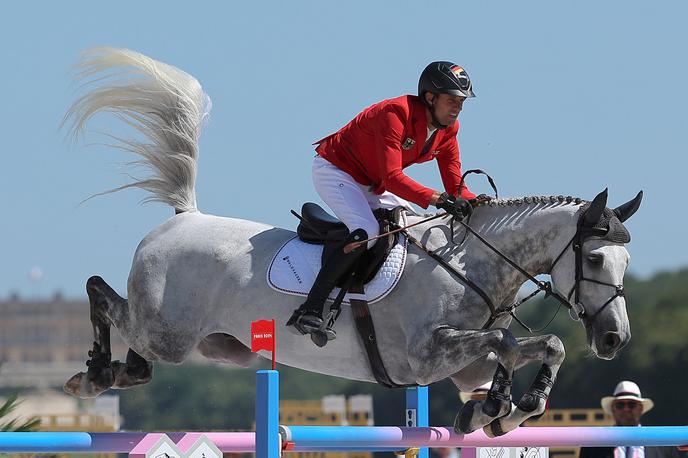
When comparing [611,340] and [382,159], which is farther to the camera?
[382,159]

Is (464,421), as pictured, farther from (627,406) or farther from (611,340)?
(627,406)

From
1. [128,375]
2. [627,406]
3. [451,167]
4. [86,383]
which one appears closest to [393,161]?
[451,167]

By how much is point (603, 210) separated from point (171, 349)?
220 centimetres

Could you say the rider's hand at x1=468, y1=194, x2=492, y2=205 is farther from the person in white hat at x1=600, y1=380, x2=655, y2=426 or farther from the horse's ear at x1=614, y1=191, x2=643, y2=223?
the person in white hat at x1=600, y1=380, x2=655, y2=426

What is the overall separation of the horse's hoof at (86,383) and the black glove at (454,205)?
1.93 m

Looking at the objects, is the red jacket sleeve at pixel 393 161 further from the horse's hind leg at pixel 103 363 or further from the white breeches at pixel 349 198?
the horse's hind leg at pixel 103 363

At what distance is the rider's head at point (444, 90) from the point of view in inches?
242

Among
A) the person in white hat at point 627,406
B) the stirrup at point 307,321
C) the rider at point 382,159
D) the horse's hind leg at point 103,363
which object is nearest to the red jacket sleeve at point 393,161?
the rider at point 382,159

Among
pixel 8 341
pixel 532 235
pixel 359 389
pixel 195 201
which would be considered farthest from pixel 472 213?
pixel 359 389

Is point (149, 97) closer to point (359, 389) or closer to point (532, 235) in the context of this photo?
point (532, 235)

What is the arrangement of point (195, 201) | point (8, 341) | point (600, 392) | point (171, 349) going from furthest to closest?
point (600, 392)
point (8, 341)
point (195, 201)
point (171, 349)

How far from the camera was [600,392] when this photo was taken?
3950 centimetres

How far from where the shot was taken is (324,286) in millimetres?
6117

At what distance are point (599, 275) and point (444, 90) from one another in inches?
43.0
